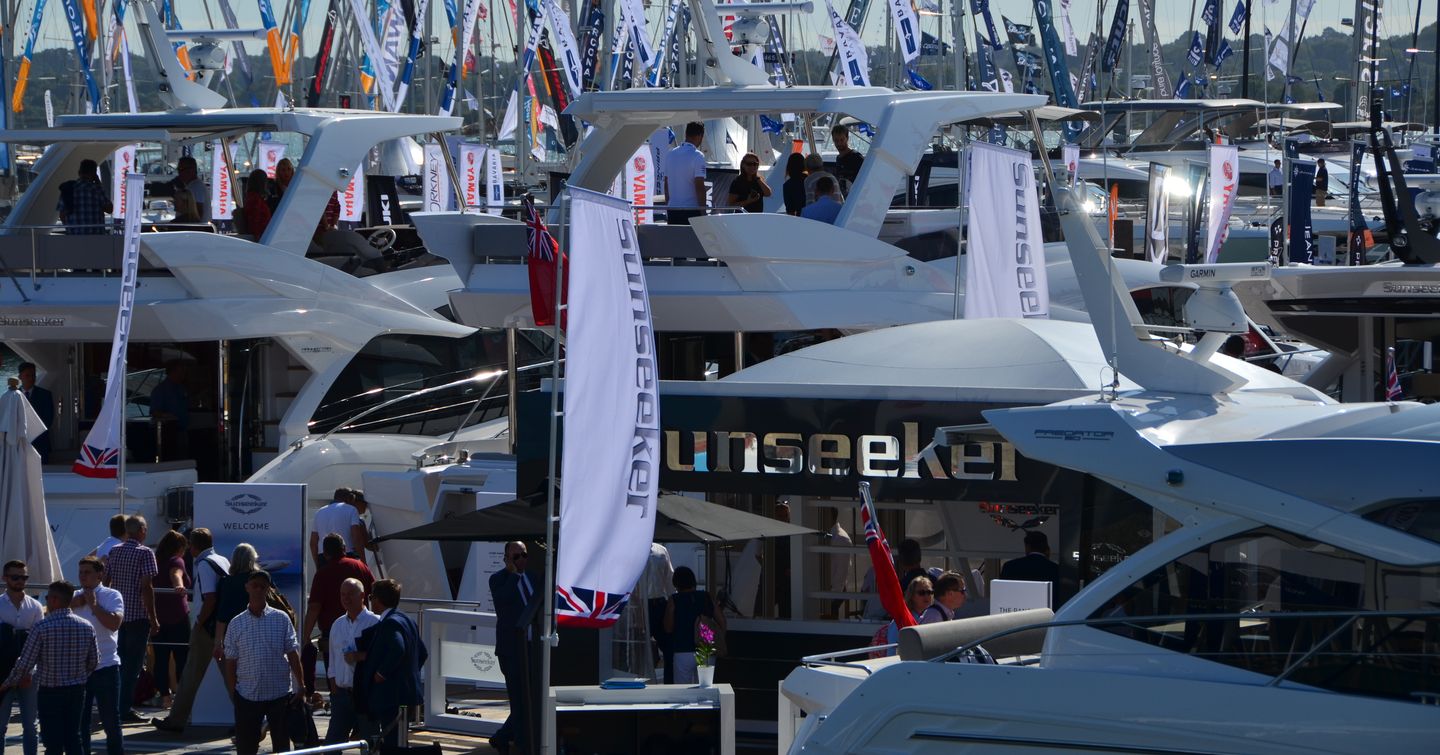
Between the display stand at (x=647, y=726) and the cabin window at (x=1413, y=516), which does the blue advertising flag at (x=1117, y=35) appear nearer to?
the display stand at (x=647, y=726)

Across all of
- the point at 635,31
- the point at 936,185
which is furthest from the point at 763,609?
the point at 635,31

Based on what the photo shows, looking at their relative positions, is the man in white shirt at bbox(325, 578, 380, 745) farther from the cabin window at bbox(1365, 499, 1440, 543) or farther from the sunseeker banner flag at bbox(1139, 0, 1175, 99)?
the sunseeker banner flag at bbox(1139, 0, 1175, 99)

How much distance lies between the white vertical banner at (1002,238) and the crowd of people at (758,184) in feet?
6.67

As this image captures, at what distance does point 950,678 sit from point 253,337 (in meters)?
11.6

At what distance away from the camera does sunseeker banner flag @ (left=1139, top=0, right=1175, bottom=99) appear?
51531 millimetres

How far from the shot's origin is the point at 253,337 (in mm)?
16500

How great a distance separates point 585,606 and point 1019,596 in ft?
8.33

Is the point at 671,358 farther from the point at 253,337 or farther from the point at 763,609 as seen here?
the point at 763,609

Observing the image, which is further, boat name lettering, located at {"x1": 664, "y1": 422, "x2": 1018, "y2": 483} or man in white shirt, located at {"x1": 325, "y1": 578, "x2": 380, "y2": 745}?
man in white shirt, located at {"x1": 325, "y1": 578, "x2": 380, "y2": 745}

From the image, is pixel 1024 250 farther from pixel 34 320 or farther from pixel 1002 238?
pixel 34 320

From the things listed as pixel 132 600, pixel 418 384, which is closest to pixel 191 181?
pixel 418 384

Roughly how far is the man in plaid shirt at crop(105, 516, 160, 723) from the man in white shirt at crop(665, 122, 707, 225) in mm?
6318

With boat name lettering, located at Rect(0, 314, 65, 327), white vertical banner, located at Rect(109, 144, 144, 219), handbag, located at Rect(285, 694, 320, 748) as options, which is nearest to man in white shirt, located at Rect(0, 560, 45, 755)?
handbag, located at Rect(285, 694, 320, 748)

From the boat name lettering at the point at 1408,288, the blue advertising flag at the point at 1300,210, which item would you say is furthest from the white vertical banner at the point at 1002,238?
the blue advertising flag at the point at 1300,210
